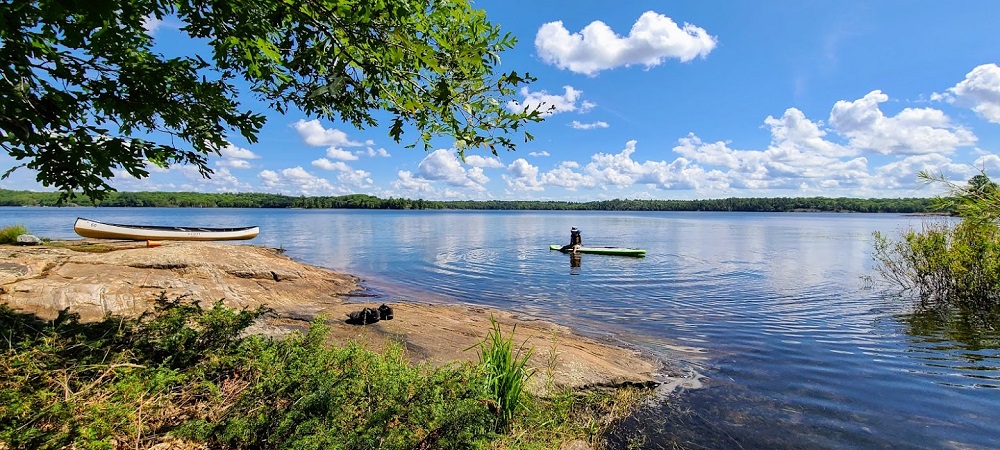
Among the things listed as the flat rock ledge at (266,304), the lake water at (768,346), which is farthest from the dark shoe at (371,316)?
the lake water at (768,346)

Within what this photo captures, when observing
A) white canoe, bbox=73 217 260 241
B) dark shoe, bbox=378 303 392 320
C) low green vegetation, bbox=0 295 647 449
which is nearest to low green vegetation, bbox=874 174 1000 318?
low green vegetation, bbox=0 295 647 449

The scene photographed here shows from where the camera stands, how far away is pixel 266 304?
37.3 ft

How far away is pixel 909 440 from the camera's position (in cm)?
694

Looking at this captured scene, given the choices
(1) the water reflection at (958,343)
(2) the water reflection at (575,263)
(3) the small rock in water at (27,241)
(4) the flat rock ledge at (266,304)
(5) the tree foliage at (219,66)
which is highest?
(5) the tree foliage at (219,66)

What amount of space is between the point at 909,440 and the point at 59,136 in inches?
456

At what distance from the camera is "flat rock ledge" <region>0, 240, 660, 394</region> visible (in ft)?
25.2

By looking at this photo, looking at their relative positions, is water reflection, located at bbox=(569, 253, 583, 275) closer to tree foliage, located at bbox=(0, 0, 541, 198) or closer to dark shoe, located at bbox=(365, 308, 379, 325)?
dark shoe, located at bbox=(365, 308, 379, 325)

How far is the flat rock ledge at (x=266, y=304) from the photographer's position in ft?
25.2

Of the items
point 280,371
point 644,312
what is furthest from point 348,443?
point 644,312

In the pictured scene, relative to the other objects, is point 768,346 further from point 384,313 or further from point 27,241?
point 27,241

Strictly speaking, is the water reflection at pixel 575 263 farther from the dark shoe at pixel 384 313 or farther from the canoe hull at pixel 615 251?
the dark shoe at pixel 384 313

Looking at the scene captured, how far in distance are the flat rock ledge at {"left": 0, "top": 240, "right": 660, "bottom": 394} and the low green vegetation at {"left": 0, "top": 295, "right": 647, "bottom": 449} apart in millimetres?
1146

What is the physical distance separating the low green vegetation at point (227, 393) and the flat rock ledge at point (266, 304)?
1146 mm

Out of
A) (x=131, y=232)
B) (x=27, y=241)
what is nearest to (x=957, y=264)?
(x=27, y=241)
